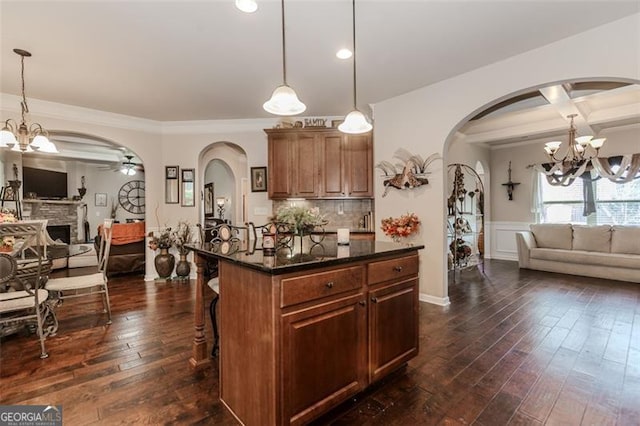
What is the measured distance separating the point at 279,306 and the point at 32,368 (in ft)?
7.42

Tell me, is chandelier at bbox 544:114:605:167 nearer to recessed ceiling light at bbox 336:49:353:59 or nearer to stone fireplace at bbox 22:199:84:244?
recessed ceiling light at bbox 336:49:353:59

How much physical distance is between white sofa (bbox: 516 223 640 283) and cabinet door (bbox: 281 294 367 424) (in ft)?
17.9

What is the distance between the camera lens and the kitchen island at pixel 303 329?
1388 millimetres

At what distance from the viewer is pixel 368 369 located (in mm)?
1799

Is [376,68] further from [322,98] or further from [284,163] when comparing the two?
[284,163]

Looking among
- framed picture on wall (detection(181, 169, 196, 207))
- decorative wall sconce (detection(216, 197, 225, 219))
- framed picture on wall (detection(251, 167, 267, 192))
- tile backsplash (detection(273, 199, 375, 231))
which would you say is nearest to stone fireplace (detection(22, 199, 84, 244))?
decorative wall sconce (detection(216, 197, 225, 219))

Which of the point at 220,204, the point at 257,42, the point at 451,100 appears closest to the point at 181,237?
the point at 257,42

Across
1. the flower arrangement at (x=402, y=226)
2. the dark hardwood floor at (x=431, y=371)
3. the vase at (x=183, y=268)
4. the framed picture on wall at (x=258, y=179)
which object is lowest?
the dark hardwood floor at (x=431, y=371)

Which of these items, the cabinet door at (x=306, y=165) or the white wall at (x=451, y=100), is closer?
the white wall at (x=451, y=100)

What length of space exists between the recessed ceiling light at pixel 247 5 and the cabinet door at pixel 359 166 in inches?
103

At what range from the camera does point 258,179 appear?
527 centimetres

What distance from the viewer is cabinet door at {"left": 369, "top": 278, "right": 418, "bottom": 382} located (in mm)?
1830

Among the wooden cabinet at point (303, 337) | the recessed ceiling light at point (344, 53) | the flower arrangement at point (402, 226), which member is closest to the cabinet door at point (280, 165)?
the flower arrangement at point (402, 226)

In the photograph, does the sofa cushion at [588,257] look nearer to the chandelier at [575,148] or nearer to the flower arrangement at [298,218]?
the chandelier at [575,148]
